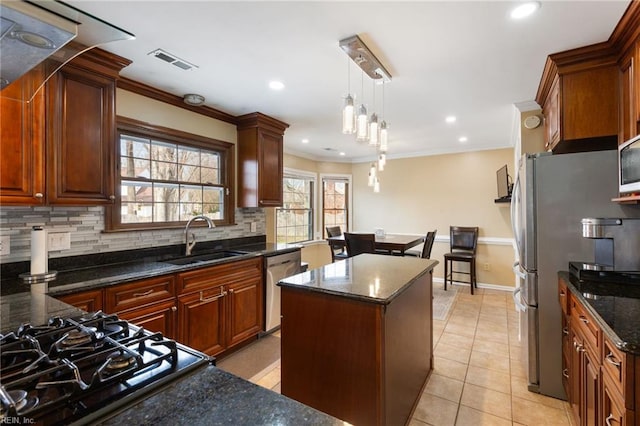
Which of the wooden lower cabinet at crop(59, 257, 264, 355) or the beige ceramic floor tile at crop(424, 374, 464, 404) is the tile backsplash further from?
the beige ceramic floor tile at crop(424, 374, 464, 404)

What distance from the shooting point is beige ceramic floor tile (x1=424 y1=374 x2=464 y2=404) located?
2.23 meters

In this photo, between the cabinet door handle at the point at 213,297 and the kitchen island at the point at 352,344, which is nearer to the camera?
the kitchen island at the point at 352,344

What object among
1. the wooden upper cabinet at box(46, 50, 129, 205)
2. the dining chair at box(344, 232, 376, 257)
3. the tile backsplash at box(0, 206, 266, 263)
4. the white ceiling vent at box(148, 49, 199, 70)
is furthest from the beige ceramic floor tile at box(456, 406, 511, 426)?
the white ceiling vent at box(148, 49, 199, 70)

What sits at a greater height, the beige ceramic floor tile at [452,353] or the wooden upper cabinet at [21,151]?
the wooden upper cabinet at [21,151]

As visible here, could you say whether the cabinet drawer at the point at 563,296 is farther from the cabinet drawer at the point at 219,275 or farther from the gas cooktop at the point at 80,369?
the cabinet drawer at the point at 219,275

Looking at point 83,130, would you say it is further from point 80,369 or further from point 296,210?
point 296,210

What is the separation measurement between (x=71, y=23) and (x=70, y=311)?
1.14 m

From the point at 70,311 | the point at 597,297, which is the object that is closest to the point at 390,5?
the point at 597,297

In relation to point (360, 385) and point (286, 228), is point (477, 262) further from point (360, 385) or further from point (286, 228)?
point (360, 385)

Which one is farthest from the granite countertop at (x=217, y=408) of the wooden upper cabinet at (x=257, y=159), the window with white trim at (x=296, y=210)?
the window with white trim at (x=296, y=210)

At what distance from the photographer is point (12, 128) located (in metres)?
1.74

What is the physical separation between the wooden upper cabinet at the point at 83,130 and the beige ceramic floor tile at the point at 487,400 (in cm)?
Result: 303

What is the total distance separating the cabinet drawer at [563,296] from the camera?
1.95 m

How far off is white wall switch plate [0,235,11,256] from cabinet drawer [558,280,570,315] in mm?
3624
